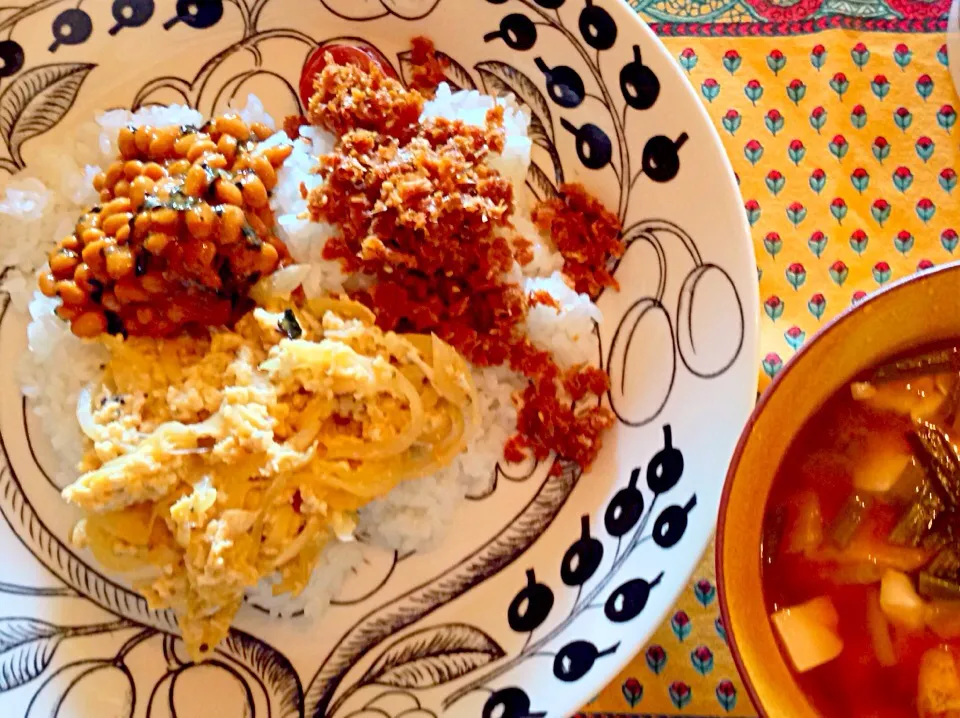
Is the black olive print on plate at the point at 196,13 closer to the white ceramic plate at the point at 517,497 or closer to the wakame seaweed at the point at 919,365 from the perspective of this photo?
the white ceramic plate at the point at 517,497

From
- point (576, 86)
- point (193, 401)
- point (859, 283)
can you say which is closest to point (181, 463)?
point (193, 401)

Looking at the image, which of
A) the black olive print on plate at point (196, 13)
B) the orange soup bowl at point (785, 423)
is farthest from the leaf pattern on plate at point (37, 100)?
the orange soup bowl at point (785, 423)

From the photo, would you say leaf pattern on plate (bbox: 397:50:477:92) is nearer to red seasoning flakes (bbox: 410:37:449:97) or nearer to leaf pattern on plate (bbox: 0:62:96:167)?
red seasoning flakes (bbox: 410:37:449:97)

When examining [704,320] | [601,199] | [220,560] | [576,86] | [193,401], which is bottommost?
[220,560]

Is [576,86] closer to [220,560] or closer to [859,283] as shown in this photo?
[859,283]

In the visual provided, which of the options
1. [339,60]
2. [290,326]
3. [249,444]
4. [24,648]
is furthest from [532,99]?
[24,648]

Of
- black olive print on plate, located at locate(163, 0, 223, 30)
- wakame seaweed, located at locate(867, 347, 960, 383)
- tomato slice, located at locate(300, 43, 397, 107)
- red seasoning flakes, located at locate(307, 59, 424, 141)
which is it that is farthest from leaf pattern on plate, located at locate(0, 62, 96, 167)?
wakame seaweed, located at locate(867, 347, 960, 383)

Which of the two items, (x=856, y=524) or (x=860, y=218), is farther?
(x=860, y=218)
